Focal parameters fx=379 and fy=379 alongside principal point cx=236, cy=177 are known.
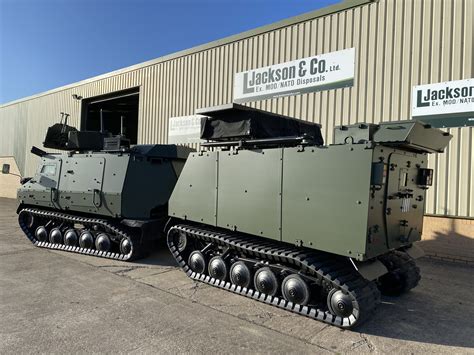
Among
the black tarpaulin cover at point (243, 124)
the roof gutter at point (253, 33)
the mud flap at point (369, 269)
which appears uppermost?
the roof gutter at point (253, 33)

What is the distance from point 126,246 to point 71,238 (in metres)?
1.65

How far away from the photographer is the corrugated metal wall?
7801 mm

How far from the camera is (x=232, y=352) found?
11.9 feet

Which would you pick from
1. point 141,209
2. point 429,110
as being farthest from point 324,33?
point 141,209

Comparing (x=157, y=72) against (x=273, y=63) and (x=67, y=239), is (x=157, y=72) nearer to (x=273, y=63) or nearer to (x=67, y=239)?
(x=273, y=63)

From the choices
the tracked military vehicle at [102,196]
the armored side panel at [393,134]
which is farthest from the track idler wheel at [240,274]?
the tracked military vehicle at [102,196]

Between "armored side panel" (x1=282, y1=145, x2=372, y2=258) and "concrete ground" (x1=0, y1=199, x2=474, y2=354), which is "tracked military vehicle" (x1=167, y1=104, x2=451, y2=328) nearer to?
"armored side panel" (x1=282, y1=145, x2=372, y2=258)

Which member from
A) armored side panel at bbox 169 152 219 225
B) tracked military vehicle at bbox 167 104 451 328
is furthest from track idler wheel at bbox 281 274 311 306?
armored side panel at bbox 169 152 219 225

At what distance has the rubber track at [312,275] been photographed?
4.19 meters

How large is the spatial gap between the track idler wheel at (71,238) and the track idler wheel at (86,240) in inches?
9.2

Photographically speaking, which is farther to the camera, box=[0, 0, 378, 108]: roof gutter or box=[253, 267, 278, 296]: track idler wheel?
box=[0, 0, 378, 108]: roof gutter

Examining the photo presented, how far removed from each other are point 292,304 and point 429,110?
5.72m

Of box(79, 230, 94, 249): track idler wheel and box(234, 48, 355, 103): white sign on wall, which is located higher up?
box(234, 48, 355, 103): white sign on wall

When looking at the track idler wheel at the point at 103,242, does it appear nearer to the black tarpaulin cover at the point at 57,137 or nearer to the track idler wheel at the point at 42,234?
the track idler wheel at the point at 42,234
